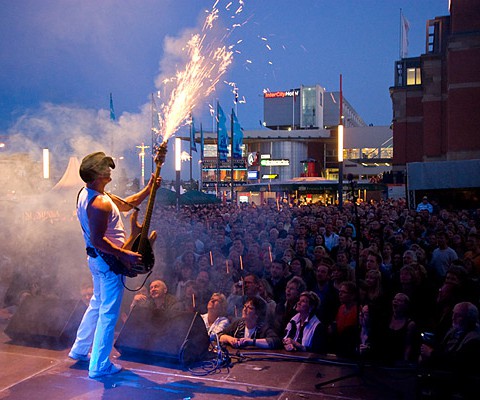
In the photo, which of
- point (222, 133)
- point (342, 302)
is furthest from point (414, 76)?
point (342, 302)

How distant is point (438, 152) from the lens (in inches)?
1457

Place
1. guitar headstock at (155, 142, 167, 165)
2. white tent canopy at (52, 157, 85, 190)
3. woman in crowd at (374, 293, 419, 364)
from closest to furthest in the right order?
1. guitar headstock at (155, 142, 167, 165)
2. woman in crowd at (374, 293, 419, 364)
3. white tent canopy at (52, 157, 85, 190)

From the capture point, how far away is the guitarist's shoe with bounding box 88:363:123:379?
414cm

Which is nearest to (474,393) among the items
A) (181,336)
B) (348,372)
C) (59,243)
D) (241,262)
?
(348,372)

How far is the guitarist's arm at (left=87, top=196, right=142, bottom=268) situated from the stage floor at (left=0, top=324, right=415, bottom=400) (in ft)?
3.44

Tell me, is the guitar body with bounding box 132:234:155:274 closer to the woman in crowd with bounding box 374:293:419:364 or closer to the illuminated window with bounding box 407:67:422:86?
the woman in crowd with bounding box 374:293:419:364

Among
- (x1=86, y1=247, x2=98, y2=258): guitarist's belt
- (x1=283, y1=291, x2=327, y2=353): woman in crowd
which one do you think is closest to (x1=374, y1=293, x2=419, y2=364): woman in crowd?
(x1=283, y1=291, x2=327, y2=353): woman in crowd

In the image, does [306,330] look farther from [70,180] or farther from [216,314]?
[70,180]

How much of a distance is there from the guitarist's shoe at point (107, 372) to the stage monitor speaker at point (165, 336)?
37cm

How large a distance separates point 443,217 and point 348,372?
11.2 meters

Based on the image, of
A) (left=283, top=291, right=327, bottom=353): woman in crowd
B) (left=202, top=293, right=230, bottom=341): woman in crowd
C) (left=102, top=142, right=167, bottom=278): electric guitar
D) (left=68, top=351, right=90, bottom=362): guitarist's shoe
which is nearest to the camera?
(left=102, top=142, right=167, bottom=278): electric guitar

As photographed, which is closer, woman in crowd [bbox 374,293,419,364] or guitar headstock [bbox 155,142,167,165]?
guitar headstock [bbox 155,142,167,165]

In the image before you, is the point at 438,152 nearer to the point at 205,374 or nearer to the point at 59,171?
the point at 59,171

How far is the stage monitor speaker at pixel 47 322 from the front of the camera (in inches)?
197
